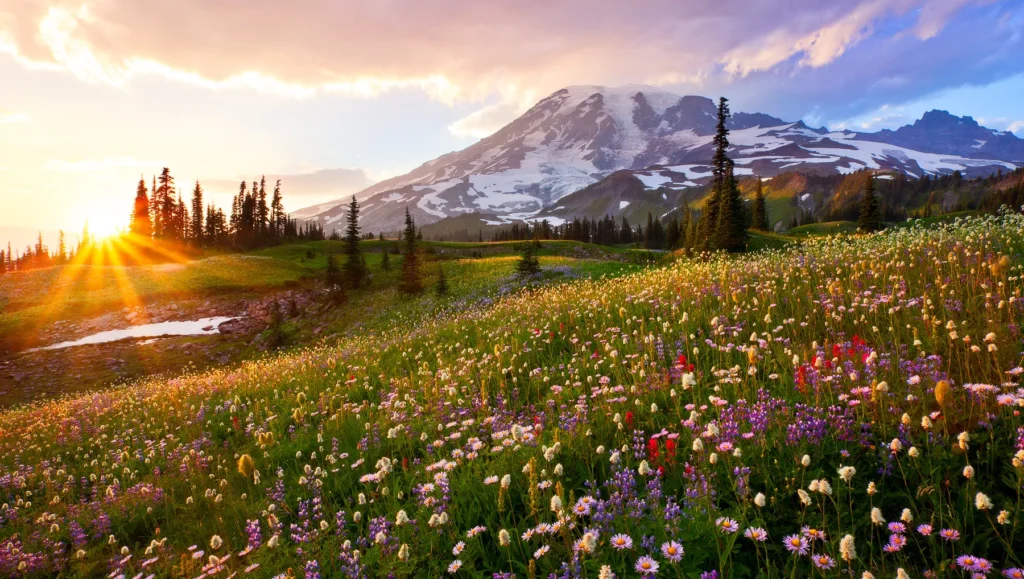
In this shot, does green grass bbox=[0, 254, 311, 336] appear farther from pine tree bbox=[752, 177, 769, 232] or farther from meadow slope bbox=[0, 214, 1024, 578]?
pine tree bbox=[752, 177, 769, 232]

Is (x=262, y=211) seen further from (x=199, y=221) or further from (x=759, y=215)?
(x=759, y=215)

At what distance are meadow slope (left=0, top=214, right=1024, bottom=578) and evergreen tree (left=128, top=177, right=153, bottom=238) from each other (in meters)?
118

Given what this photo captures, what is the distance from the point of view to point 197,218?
105375 millimetres

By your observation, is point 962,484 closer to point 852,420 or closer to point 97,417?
point 852,420

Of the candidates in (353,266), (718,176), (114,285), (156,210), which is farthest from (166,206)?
(718,176)

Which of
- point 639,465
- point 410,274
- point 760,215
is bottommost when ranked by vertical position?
point 639,465

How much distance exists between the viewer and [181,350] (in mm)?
32062

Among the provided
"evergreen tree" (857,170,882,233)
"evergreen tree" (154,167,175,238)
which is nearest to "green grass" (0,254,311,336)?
"evergreen tree" (154,167,175,238)

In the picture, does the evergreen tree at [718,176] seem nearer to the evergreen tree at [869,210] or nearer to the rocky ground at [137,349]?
the evergreen tree at [869,210]

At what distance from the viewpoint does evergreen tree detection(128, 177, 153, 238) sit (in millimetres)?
101312

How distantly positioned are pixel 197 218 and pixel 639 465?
126 metres

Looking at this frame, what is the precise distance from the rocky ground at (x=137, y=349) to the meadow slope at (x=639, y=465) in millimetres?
21482

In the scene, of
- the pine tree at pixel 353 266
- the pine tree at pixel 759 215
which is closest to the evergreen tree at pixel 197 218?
the pine tree at pixel 353 266

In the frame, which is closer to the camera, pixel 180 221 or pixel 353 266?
pixel 353 266
